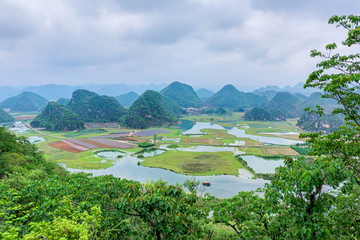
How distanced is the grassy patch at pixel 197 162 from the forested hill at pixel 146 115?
57243mm

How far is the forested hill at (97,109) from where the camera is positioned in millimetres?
126500

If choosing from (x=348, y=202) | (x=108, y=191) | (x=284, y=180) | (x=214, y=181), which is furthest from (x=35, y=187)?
(x=214, y=181)

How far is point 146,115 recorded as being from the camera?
11456cm

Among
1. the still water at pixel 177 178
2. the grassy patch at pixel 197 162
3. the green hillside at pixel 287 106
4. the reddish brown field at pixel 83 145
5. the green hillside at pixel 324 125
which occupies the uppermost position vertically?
the green hillside at pixel 287 106

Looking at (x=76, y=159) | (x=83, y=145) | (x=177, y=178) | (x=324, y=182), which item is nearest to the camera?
(x=324, y=182)

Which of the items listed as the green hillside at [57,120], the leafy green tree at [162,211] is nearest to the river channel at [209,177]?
the leafy green tree at [162,211]

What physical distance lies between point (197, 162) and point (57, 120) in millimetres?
94831

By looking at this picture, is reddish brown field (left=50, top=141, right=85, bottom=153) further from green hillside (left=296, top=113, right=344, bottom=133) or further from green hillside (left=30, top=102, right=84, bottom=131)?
green hillside (left=296, top=113, right=344, bottom=133)

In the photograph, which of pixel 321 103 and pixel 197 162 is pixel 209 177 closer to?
pixel 197 162

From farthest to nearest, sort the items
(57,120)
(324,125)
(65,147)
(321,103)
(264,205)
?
(321,103) → (57,120) → (324,125) → (65,147) → (264,205)

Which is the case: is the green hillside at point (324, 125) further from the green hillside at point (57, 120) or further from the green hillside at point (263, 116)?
the green hillside at point (57, 120)

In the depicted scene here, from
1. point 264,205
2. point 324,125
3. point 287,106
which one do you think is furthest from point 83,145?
point 287,106

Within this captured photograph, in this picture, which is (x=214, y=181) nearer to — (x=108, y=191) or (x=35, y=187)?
(x=108, y=191)

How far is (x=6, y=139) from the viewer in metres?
26.5
